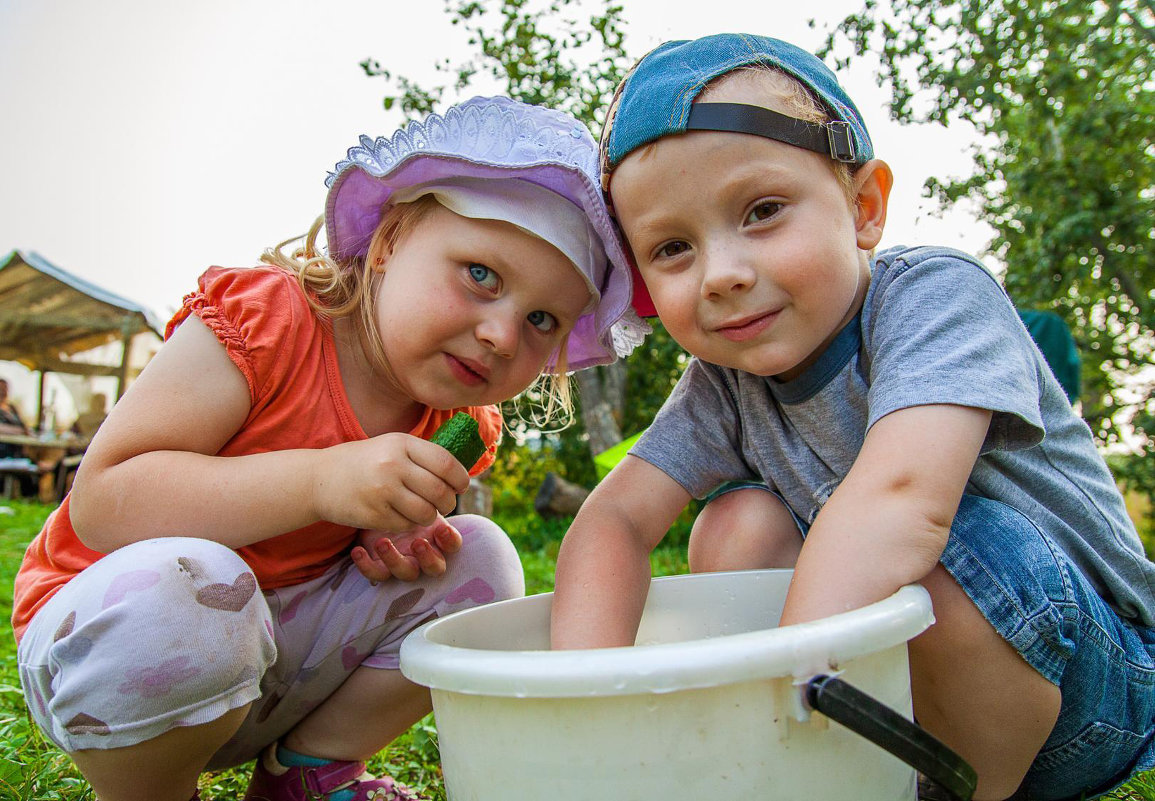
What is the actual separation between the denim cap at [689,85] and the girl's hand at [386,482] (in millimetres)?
497

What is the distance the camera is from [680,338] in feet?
3.98

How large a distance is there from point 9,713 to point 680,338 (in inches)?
60.4

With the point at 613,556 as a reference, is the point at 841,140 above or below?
above

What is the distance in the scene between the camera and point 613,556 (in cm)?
121

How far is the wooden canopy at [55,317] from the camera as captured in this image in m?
10.9

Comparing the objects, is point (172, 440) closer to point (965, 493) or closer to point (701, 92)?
point (701, 92)

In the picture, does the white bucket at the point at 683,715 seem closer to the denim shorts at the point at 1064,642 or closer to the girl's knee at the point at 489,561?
the denim shorts at the point at 1064,642

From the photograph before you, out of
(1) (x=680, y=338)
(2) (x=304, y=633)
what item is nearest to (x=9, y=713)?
(2) (x=304, y=633)

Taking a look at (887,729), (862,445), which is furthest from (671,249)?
(887,729)

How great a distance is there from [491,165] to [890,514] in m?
0.77

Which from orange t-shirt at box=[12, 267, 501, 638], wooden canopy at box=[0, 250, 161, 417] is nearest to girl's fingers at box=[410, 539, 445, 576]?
orange t-shirt at box=[12, 267, 501, 638]

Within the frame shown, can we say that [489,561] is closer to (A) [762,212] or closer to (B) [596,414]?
(A) [762,212]

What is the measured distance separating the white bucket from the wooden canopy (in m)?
11.6

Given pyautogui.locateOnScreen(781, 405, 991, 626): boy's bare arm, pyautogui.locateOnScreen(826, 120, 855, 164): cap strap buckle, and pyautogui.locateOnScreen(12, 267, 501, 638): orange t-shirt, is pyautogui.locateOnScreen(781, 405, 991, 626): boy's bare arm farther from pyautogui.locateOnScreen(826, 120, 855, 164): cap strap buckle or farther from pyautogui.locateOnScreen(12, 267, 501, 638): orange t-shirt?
pyautogui.locateOnScreen(12, 267, 501, 638): orange t-shirt
